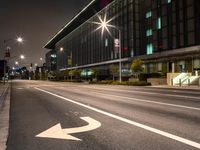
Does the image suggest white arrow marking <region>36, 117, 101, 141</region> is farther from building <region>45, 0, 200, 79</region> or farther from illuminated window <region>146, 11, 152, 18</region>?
illuminated window <region>146, 11, 152, 18</region>

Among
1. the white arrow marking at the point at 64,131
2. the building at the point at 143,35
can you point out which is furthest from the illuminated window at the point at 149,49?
the white arrow marking at the point at 64,131

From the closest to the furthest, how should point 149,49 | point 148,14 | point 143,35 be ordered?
1. point 149,49
2. point 148,14
3. point 143,35

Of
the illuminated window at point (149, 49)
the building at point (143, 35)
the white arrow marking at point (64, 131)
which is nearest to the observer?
the white arrow marking at point (64, 131)

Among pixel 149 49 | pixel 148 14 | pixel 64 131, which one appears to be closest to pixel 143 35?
pixel 148 14

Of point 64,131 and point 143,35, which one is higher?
point 143,35

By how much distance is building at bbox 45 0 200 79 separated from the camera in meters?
58.0

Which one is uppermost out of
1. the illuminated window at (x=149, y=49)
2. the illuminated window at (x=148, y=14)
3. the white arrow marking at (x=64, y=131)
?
the illuminated window at (x=148, y=14)

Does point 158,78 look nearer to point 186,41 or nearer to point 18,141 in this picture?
point 186,41

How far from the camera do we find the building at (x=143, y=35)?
58.0m

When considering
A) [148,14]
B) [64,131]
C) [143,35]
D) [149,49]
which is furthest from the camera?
[143,35]

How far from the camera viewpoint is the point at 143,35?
77562 millimetres

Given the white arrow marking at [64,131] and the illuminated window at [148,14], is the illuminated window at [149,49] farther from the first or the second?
the white arrow marking at [64,131]

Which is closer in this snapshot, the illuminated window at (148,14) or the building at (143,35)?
the building at (143,35)

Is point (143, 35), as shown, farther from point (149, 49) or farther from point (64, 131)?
point (64, 131)
